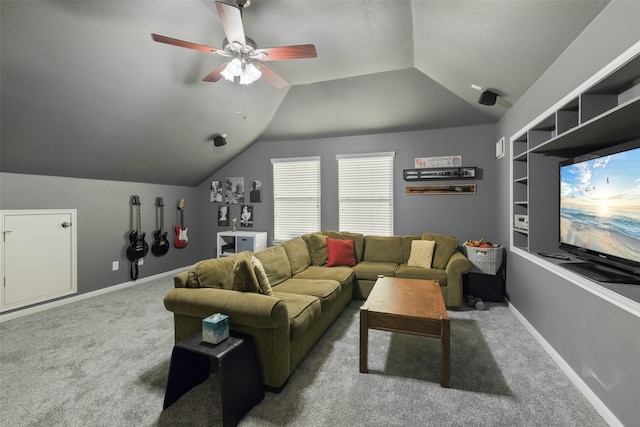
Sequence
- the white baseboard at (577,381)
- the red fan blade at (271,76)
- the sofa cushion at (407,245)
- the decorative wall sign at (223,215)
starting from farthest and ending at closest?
the decorative wall sign at (223,215) → the sofa cushion at (407,245) → the red fan blade at (271,76) → the white baseboard at (577,381)

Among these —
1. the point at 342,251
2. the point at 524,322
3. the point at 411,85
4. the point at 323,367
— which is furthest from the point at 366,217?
the point at 323,367

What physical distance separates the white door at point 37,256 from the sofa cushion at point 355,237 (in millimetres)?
3558

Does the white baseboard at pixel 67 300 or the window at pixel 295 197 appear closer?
the white baseboard at pixel 67 300

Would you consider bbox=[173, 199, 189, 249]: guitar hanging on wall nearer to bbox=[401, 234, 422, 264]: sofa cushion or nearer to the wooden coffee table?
bbox=[401, 234, 422, 264]: sofa cushion

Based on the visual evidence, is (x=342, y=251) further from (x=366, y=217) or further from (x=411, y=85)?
(x=411, y=85)

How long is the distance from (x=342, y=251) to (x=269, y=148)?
8.47ft

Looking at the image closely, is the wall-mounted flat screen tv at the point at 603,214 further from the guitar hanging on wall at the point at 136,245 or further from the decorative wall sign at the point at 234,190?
the guitar hanging on wall at the point at 136,245

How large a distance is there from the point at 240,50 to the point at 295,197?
315 cm

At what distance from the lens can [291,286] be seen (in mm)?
2988

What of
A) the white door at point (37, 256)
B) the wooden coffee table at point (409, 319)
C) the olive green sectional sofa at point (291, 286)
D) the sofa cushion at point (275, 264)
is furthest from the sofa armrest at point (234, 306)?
the white door at point (37, 256)

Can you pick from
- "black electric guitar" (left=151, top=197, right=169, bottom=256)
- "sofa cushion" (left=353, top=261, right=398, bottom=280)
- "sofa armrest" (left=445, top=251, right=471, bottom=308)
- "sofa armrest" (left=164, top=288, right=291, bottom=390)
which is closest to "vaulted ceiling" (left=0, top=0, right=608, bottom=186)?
"black electric guitar" (left=151, top=197, right=169, bottom=256)

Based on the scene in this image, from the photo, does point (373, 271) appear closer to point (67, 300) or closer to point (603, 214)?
point (603, 214)

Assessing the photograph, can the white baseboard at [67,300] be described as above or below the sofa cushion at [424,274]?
below

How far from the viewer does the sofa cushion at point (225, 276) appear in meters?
2.16
